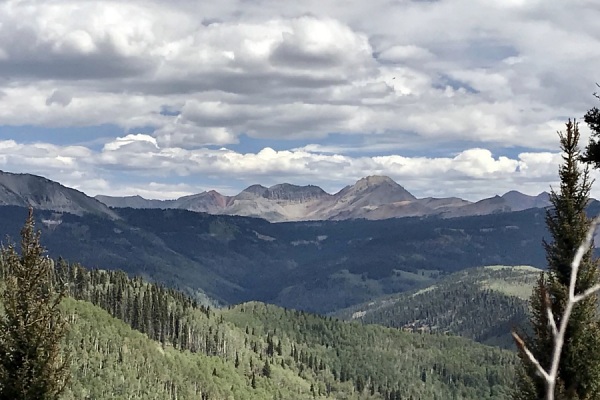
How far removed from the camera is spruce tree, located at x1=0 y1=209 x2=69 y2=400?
31859 mm

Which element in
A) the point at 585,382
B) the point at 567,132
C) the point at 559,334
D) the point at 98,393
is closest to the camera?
the point at 559,334

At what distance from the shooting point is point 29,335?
32500 millimetres

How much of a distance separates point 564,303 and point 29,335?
25.2 metres

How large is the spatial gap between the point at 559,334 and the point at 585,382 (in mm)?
28137

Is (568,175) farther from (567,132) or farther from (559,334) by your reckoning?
(559,334)

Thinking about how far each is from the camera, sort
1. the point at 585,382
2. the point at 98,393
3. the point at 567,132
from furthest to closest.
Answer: the point at 98,393
the point at 567,132
the point at 585,382

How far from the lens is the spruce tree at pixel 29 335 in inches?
1254

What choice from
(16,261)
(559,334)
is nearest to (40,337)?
(16,261)

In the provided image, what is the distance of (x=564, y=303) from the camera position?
1277 inches

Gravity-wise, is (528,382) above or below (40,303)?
below

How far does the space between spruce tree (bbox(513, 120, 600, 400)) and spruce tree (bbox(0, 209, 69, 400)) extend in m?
21.8

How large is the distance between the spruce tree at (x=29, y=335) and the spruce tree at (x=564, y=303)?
71.6ft

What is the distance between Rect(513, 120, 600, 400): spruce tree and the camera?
103 feet

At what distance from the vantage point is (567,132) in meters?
34.2
